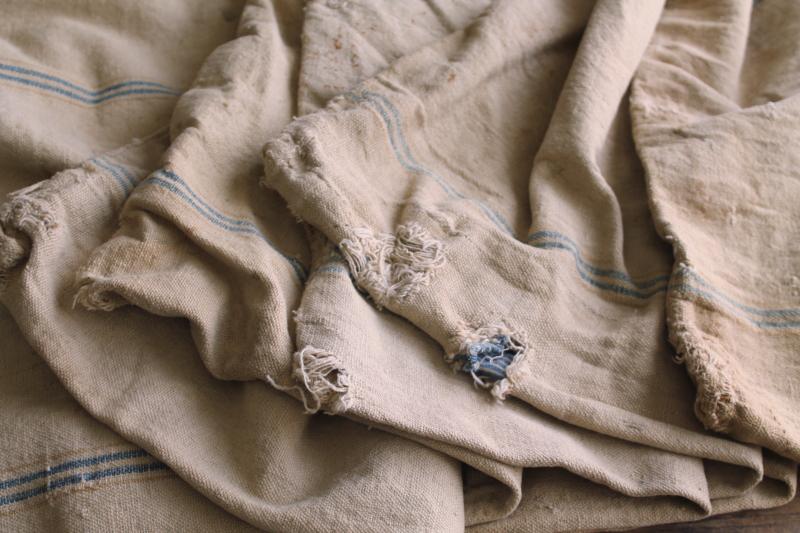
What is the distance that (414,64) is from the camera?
127 cm

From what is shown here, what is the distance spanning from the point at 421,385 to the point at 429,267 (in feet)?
0.56

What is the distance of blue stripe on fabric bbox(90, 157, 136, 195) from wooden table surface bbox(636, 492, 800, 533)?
0.92m

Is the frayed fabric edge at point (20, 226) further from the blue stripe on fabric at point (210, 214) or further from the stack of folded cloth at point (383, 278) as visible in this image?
the blue stripe on fabric at point (210, 214)

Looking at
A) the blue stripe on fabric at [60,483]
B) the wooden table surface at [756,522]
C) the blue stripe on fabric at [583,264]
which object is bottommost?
the wooden table surface at [756,522]

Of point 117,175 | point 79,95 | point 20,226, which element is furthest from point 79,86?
point 20,226

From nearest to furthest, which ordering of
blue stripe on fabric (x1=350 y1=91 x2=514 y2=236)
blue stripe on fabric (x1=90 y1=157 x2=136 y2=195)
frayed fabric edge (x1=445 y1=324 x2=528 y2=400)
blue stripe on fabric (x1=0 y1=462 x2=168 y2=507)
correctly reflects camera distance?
blue stripe on fabric (x1=0 y1=462 x2=168 y2=507), frayed fabric edge (x1=445 y1=324 x2=528 y2=400), blue stripe on fabric (x1=90 y1=157 x2=136 y2=195), blue stripe on fabric (x1=350 y1=91 x2=514 y2=236)

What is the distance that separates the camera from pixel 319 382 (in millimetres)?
848

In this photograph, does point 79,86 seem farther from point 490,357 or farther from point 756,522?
point 756,522

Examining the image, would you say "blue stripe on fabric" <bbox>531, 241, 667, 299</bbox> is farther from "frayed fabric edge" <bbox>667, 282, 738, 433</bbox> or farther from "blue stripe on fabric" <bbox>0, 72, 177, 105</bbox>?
"blue stripe on fabric" <bbox>0, 72, 177, 105</bbox>

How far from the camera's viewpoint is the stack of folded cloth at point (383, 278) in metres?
0.87

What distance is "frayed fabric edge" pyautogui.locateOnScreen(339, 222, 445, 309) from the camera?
3.23ft

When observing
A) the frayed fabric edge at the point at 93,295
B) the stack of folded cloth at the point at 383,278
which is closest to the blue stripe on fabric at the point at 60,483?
the stack of folded cloth at the point at 383,278

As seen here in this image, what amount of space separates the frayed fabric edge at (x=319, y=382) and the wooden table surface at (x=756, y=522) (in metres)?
0.50

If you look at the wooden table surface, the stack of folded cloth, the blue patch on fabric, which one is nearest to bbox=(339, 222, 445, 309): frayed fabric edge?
the stack of folded cloth
